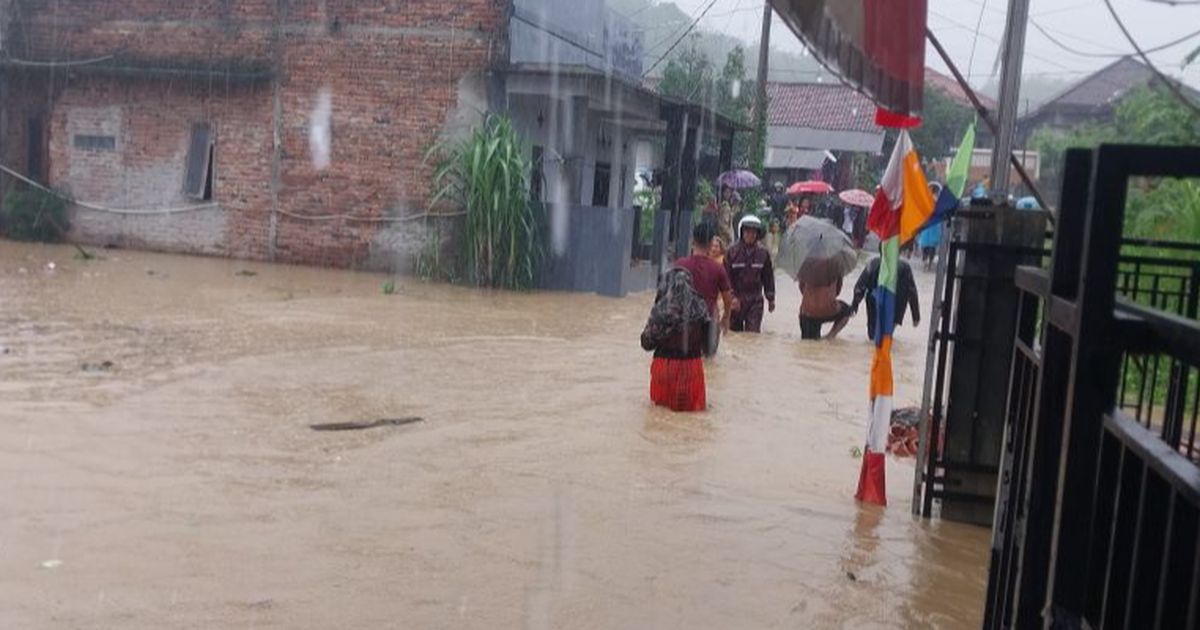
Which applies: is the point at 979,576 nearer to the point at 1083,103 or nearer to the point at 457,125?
the point at 457,125

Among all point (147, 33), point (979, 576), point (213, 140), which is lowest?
point (979, 576)

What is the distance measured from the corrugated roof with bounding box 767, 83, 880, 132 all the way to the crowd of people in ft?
54.7

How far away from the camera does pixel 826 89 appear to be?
149 ft

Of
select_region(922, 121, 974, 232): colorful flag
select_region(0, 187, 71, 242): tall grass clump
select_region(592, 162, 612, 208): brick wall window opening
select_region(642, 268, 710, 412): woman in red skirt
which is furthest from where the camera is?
select_region(592, 162, 612, 208): brick wall window opening

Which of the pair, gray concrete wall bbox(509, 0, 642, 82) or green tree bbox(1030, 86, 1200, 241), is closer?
green tree bbox(1030, 86, 1200, 241)

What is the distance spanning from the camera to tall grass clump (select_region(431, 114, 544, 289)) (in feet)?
58.9

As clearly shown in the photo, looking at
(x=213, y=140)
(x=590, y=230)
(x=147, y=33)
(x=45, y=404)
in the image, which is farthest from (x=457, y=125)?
(x=45, y=404)

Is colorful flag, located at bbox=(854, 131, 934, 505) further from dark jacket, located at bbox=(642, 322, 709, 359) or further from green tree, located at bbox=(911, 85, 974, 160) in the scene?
green tree, located at bbox=(911, 85, 974, 160)

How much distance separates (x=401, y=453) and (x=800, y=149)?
35.0 meters

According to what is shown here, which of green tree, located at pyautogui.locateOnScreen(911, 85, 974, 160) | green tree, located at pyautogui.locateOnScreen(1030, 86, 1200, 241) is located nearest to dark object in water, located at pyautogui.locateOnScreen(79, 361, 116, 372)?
green tree, located at pyautogui.locateOnScreen(1030, 86, 1200, 241)

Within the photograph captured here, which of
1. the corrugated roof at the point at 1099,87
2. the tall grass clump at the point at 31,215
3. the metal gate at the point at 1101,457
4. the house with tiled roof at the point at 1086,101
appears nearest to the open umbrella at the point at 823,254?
the metal gate at the point at 1101,457

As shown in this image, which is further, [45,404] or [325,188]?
[325,188]

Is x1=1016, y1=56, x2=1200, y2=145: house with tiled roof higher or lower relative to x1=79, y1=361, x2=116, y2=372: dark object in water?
higher

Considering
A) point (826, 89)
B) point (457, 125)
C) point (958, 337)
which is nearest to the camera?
point (958, 337)
